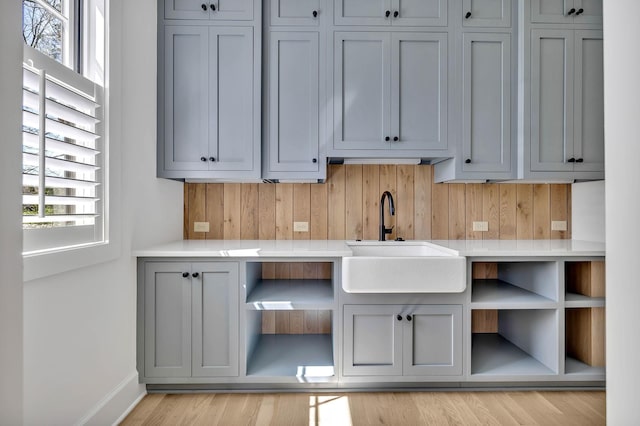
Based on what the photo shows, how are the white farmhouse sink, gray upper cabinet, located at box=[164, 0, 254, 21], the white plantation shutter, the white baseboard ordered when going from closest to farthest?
the white plantation shutter
the white baseboard
the white farmhouse sink
gray upper cabinet, located at box=[164, 0, 254, 21]

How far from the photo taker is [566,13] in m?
2.25

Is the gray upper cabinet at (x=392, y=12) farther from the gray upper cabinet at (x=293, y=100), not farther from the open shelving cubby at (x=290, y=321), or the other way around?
the open shelving cubby at (x=290, y=321)

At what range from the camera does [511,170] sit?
2.30 m

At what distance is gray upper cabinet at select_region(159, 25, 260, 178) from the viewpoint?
222 centimetres

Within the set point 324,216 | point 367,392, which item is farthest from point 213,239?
point 367,392

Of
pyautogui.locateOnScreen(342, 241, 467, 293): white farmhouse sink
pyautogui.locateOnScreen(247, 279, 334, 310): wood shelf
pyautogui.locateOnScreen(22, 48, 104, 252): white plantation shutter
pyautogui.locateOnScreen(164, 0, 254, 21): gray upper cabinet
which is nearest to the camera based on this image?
pyautogui.locateOnScreen(22, 48, 104, 252): white plantation shutter

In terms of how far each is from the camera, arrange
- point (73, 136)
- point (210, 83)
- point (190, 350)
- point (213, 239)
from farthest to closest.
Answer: point (213, 239)
point (210, 83)
point (190, 350)
point (73, 136)

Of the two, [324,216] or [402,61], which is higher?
[402,61]

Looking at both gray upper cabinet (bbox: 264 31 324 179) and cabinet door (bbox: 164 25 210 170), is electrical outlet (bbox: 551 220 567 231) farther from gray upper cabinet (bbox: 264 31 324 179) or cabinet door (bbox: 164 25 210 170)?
cabinet door (bbox: 164 25 210 170)

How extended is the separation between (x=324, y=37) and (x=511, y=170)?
1404mm

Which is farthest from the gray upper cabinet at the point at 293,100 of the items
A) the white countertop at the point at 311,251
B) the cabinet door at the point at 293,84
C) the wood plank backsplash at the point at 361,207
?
the white countertop at the point at 311,251

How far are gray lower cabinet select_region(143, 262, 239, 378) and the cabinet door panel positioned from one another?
1.33 m

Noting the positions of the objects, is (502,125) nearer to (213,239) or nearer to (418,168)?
(418,168)

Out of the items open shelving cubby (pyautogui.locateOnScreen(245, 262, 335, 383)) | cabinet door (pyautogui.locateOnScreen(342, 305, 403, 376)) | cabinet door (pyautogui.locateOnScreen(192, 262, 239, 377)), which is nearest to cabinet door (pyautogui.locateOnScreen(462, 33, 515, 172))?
cabinet door (pyautogui.locateOnScreen(342, 305, 403, 376))
